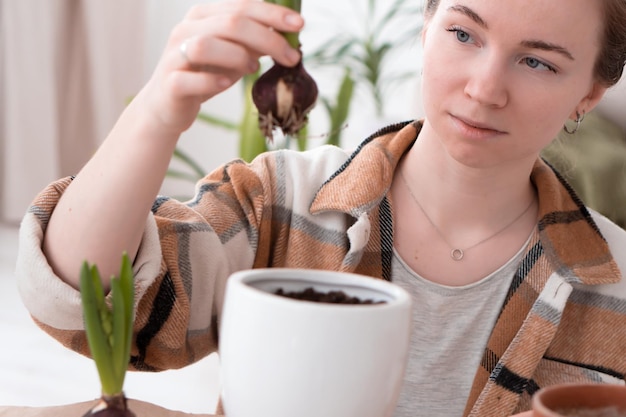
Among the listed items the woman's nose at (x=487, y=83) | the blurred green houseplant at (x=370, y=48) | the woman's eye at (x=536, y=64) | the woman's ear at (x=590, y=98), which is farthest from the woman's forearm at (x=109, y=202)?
the blurred green houseplant at (x=370, y=48)

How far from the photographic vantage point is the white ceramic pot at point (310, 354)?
1.88 feet

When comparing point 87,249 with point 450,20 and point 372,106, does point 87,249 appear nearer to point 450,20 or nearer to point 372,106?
point 450,20

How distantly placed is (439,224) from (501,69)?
33cm

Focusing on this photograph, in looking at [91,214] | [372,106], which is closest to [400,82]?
[372,106]

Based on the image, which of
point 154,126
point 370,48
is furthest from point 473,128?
point 370,48

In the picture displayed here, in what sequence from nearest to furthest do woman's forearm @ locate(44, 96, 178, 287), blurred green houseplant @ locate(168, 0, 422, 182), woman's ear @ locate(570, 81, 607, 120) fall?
woman's forearm @ locate(44, 96, 178, 287)
woman's ear @ locate(570, 81, 607, 120)
blurred green houseplant @ locate(168, 0, 422, 182)

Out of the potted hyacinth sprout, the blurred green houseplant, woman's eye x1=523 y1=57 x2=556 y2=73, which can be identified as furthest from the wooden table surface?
the blurred green houseplant

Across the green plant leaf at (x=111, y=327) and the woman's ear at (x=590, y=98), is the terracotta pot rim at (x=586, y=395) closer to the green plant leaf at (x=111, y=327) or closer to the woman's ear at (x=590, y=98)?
the green plant leaf at (x=111, y=327)

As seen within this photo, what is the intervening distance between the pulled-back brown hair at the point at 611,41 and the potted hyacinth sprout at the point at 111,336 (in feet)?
2.40

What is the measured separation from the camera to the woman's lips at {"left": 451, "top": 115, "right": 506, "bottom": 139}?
3.56 feet

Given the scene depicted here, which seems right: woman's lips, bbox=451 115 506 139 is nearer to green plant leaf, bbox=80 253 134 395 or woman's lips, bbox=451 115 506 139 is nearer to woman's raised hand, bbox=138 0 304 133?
woman's raised hand, bbox=138 0 304 133

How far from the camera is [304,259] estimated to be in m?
1.21

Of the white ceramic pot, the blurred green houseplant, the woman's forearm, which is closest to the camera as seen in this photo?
the white ceramic pot

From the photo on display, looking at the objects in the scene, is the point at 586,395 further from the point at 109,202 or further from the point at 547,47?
the point at 547,47
